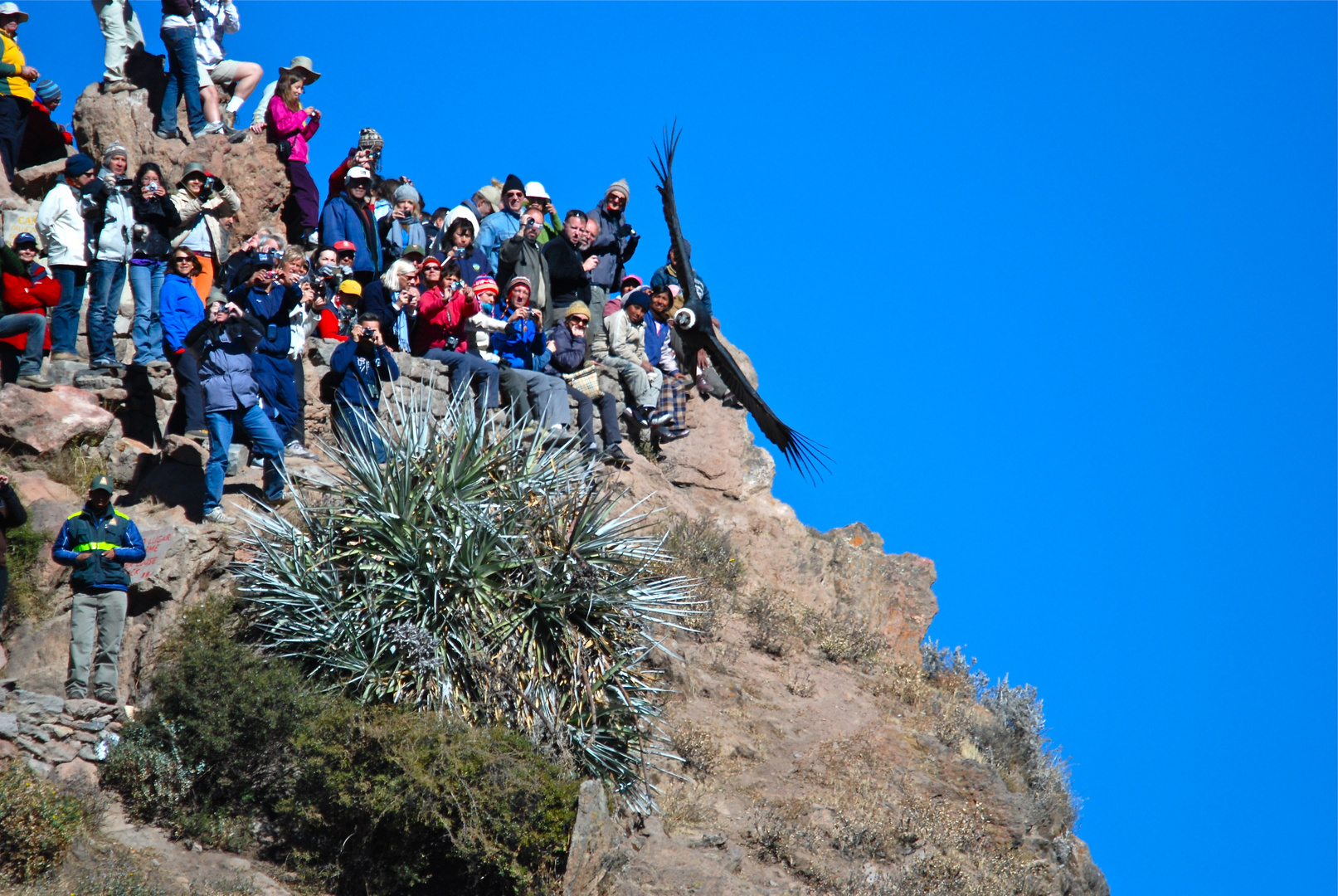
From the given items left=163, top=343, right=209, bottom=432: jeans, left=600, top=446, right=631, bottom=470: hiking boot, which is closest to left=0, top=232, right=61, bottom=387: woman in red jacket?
left=163, top=343, right=209, bottom=432: jeans

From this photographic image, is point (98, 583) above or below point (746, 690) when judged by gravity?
below

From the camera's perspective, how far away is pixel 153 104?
15.5 metres

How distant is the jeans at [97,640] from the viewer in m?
9.06

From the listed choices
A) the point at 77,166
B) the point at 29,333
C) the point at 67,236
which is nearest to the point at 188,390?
the point at 29,333

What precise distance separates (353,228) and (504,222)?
2.09 metres

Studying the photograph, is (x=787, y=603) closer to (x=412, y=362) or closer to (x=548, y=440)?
(x=548, y=440)

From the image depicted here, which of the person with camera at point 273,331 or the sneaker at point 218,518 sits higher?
the person with camera at point 273,331

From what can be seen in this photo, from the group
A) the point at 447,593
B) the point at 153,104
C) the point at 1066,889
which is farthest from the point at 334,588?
the point at 153,104

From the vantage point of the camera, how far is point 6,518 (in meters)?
9.34

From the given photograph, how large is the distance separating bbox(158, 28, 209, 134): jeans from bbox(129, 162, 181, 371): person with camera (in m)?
3.45

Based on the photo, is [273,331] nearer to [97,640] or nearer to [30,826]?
[97,640]

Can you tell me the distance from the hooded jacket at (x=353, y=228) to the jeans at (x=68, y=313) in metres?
2.85

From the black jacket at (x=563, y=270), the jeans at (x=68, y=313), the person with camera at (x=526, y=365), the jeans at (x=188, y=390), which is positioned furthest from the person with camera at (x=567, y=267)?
the jeans at (x=68, y=313)

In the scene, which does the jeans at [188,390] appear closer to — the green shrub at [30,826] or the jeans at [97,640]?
the jeans at [97,640]
